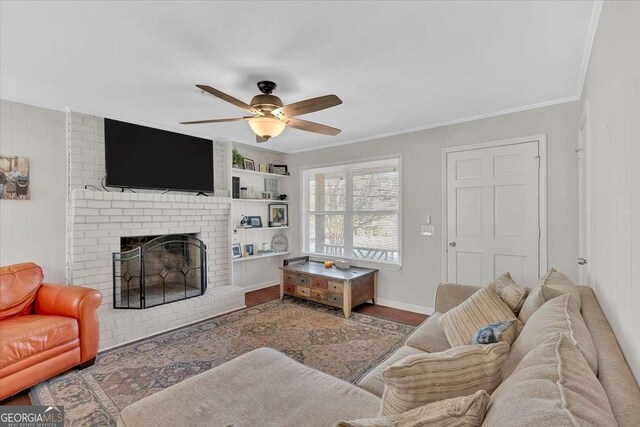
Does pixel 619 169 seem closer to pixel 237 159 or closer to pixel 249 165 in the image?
pixel 237 159

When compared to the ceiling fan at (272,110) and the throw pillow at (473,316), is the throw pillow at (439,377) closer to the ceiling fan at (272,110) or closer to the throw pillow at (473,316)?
the throw pillow at (473,316)

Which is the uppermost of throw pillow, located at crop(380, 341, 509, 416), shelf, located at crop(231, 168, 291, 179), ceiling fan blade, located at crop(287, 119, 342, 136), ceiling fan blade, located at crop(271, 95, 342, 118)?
ceiling fan blade, located at crop(271, 95, 342, 118)

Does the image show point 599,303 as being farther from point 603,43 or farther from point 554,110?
point 554,110

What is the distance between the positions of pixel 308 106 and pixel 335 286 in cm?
237

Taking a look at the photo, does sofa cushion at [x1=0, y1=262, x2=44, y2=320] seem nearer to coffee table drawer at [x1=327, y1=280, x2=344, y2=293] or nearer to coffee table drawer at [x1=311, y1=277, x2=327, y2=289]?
coffee table drawer at [x1=311, y1=277, x2=327, y2=289]

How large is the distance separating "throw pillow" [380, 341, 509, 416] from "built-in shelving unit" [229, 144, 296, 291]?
381 cm

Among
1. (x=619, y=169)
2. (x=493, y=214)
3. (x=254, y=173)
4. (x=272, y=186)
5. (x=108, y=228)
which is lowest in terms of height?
(x=108, y=228)

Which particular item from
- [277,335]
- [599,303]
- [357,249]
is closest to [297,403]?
[599,303]

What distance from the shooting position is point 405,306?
3969 millimetres

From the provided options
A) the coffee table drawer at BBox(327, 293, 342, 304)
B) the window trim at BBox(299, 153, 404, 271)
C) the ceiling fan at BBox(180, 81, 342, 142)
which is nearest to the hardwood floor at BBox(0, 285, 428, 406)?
the coffee table drawer at BBox(327, 293, 342, 304)

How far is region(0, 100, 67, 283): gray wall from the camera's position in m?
2.86

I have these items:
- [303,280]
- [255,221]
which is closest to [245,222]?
[255,221]

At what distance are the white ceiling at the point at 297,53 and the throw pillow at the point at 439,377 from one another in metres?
1.65

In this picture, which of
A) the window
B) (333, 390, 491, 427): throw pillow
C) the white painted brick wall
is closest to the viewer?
(333, 390, 491, 427): throw pillow
